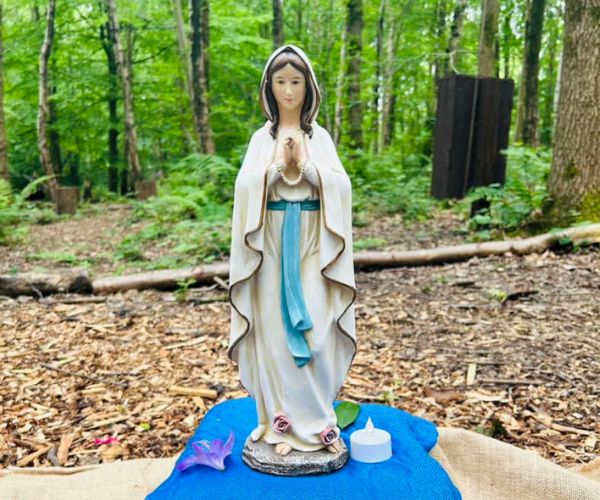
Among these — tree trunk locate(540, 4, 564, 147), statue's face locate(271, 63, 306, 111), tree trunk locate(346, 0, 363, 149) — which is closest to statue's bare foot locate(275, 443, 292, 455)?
statue's face locate(271, 63, 306, 111)

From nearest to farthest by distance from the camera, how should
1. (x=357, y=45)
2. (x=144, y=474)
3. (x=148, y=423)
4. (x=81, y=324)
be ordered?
(x=144, y=474)
(x=148, y=423)
(x=81, y=324)
(x=357, y=45)

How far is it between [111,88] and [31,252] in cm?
1072

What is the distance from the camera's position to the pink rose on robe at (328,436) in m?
2.76

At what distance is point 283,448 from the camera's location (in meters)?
2.75

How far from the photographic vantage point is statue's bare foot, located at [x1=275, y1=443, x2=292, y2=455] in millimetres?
2742

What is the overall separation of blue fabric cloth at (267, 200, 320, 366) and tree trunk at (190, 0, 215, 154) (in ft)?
35.7

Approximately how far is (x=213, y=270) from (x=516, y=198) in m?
4.71

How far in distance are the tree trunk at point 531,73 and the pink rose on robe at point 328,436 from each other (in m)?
12.6

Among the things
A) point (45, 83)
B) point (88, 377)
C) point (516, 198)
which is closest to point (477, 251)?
point (516, 198)

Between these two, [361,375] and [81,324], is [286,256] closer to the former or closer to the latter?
[361,375]

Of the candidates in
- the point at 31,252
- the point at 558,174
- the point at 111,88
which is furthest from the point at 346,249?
the point at 111,88

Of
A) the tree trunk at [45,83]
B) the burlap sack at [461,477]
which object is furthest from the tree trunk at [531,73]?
the burlap sack at [461,477]

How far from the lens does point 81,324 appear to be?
572cm

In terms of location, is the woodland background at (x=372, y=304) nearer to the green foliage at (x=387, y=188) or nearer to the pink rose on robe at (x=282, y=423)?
the green foliage at (x=387, y=188)
